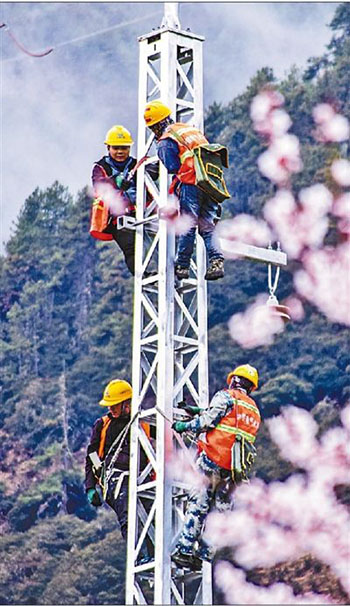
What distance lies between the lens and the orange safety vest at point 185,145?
47.7 feet

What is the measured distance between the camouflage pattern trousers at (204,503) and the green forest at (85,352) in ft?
75.1

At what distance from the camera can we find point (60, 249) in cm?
5119

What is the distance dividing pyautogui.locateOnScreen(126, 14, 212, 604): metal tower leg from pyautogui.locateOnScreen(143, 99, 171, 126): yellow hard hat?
97mm

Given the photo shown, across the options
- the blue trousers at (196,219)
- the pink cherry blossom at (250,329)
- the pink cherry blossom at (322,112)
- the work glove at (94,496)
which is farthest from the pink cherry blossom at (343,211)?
the blue trousers at (196,219)

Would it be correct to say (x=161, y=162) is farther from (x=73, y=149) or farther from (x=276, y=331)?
(x=73, y=149)

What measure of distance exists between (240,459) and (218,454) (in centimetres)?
17

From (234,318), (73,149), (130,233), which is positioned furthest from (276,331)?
(130,233)

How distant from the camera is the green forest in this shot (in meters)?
42.3

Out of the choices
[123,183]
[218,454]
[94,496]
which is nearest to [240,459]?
[218,454]

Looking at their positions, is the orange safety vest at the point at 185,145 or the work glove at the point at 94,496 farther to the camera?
the work glove at the point at 94,496

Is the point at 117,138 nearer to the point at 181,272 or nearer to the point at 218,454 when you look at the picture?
the point at 181,272

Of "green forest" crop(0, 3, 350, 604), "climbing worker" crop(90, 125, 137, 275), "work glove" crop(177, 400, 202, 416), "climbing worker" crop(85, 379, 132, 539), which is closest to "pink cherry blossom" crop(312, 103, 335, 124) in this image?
"green forest" crop(0, 3, 350, 604)

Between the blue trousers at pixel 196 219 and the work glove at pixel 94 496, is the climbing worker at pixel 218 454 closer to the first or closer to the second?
the blue trousers at pixel 196 219

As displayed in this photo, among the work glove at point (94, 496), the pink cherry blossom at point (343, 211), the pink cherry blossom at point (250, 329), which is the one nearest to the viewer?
the work glove at point (94, 496)
